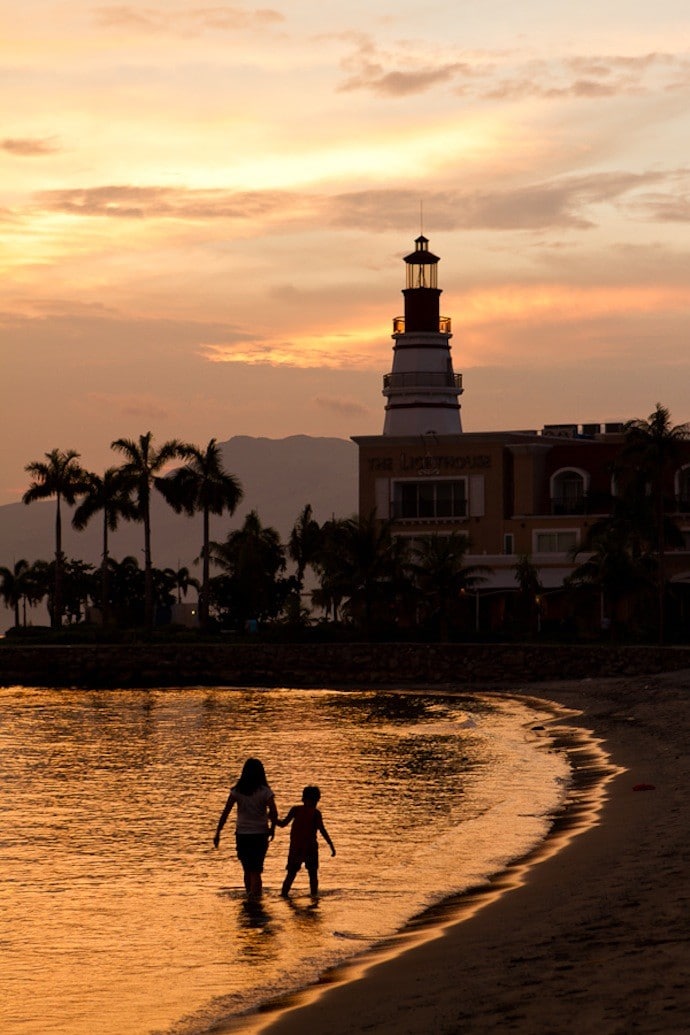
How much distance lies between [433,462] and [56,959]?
234 feet

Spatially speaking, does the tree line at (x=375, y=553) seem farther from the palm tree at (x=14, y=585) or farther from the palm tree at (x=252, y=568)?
the palm tree at (x=14, y=585)

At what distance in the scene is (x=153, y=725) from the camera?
53.4 metres

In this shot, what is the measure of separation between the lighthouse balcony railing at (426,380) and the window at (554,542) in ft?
43.4

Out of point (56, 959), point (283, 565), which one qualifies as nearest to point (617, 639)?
point (283, 565)

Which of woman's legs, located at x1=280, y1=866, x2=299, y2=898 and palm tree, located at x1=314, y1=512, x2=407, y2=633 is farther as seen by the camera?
palm tree, located at x1=314, y1=512, x2=407, y2=633

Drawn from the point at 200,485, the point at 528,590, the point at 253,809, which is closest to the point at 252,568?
the point at 200,485

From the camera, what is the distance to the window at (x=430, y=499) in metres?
86.2

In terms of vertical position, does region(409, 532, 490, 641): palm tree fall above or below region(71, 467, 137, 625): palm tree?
below

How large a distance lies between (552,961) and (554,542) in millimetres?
71469

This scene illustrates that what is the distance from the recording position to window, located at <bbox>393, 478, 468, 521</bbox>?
86250 millimetres

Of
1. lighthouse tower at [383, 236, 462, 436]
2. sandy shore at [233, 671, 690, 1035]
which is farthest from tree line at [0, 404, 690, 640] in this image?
sandy shore at [233, 671, 690, 1035]

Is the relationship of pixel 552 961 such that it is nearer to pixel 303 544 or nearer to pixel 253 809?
pixel 253 809

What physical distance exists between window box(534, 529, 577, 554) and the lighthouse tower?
10225 millimetres

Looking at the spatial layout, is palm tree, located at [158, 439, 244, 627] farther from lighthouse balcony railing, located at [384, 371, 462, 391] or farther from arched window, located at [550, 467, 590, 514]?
arched window, located at [550, 467, 590, 514]
